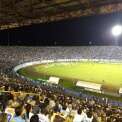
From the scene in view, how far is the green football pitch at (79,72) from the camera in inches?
984

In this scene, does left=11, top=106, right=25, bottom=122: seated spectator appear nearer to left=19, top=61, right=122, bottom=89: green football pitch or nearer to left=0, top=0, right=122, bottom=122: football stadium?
left=0, top=0, right=122, bottom=122: football stadium

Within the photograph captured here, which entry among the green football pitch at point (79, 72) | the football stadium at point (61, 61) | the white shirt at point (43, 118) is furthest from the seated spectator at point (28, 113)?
the green football pitch at point (79, 72)

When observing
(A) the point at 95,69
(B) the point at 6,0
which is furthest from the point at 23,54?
Answer: (B) the point at 6,0

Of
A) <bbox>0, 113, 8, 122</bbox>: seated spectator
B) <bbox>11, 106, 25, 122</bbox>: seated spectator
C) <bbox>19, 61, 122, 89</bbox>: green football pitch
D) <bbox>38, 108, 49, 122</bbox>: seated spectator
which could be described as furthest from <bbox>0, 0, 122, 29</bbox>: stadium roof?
<bbox>19, 61, 122, 89</bbox>: green football pitch

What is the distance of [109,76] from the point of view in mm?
27219

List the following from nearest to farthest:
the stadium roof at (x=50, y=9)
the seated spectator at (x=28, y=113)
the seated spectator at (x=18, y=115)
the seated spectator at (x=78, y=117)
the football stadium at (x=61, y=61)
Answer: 1. the seated spectator at (x=18, y=115)
2. the seated spectator at (x=28, y=113)
3. the seated spectator at (x=78, y=117)
4. the football stadium at (x=61, y=61)
5. the stadium roof at (x=50, y=9)

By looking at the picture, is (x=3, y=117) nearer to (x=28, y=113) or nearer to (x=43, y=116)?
(x=43, y=116)

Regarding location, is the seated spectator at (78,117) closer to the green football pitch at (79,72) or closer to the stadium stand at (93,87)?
the stadium stand at (93,87)

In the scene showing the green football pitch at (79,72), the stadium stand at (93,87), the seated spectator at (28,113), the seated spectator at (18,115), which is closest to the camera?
the seated spectator at (18,115)

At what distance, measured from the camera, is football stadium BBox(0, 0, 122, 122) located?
7.47 meters

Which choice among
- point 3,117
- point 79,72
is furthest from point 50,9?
point 79,72

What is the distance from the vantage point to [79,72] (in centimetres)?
2905

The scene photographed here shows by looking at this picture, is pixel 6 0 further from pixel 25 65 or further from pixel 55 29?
pixel 25 65

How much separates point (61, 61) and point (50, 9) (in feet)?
80.2
